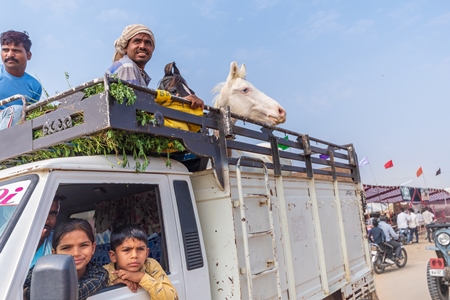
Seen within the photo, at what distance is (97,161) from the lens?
2.33m

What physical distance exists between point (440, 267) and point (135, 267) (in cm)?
592

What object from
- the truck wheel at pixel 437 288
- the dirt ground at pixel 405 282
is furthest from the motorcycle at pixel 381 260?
the truck wheel at pixel 437 288

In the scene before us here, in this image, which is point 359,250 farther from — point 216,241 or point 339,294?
point 216,241

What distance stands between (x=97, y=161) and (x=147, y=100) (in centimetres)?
48

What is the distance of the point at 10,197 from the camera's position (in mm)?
2043

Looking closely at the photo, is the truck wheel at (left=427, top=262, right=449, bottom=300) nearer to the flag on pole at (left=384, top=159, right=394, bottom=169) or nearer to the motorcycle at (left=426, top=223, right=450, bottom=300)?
the motorcycle at (left=426, top=223, right=450, bottom=300)

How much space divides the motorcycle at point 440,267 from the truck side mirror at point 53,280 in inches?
258

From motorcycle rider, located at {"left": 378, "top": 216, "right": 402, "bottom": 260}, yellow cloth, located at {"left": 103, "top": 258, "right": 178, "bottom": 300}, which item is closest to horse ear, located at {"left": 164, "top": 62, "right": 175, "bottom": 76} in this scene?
yellow cloth, located at {"left": 103, "top": 258, "right": 178, "bottom": 300}

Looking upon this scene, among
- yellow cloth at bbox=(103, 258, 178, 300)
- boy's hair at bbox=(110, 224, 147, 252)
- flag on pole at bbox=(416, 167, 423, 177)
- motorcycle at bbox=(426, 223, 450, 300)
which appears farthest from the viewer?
flag on pole at bbox=(416, 167, 423, 177)

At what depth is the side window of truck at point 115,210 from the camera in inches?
98.8

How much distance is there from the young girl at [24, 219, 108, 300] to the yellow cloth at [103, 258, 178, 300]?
100 mm

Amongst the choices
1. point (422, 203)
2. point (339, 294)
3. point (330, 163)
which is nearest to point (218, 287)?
point (339, 294)

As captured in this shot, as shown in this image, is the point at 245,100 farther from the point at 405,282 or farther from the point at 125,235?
the point at 405,282

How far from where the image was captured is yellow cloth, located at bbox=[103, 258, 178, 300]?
221cm
